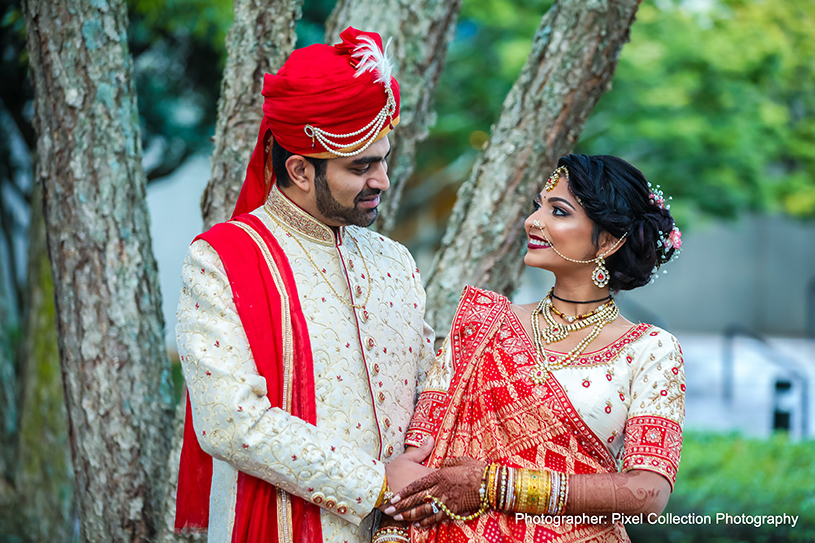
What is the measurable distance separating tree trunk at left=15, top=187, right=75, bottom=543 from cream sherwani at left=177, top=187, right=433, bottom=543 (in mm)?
2897

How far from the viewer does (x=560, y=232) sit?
2.26 m

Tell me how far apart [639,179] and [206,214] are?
1.64m

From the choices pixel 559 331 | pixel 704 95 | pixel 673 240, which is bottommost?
pixel 559 331

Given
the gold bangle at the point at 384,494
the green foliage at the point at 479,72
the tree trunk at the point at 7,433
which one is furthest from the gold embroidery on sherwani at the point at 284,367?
the green foliage at the point at 479,72

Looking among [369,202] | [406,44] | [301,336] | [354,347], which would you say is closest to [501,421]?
[354,347]

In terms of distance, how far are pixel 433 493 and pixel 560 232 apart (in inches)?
32.7

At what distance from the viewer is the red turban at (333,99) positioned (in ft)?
6.91

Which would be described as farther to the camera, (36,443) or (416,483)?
(36,443)

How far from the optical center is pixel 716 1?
34.7ft

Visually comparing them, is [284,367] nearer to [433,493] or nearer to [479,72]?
[433,493]

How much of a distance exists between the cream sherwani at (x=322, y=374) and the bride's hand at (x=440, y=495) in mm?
92

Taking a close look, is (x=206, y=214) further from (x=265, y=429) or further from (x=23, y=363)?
(x=23, y=363)

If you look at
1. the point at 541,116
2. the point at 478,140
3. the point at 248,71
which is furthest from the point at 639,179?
the point at 478,140

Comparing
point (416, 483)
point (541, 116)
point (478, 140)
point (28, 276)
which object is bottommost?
point (416, 483)
